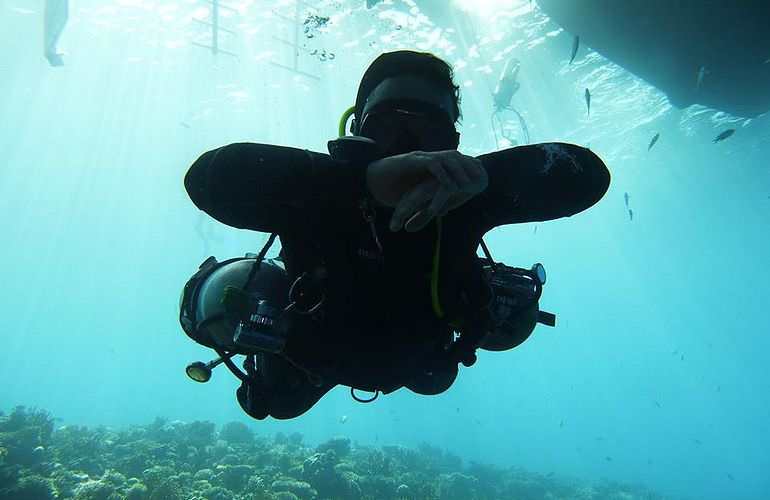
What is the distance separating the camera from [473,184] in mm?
1403

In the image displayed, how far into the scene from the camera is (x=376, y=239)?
202 centimetres

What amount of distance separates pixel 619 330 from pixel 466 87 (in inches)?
7907

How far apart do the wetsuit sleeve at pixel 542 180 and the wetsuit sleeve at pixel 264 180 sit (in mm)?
696

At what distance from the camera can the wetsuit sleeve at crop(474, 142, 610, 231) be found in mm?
1830

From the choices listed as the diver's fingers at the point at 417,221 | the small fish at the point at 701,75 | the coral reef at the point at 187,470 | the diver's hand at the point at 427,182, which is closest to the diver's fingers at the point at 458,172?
the diver's hand at the point at 427,182

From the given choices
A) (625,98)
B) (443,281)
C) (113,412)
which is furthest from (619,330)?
(443,281)

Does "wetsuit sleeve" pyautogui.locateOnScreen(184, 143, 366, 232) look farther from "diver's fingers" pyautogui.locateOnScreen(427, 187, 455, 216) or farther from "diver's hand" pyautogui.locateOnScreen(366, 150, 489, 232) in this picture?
"diver's fingers" pyautogui.locateOnScreen(427, 187, 455, 216)

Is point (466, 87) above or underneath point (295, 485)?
above

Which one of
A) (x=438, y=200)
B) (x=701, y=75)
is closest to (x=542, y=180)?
(x=438, y=200)

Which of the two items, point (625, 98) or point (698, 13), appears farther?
point (625, 98)

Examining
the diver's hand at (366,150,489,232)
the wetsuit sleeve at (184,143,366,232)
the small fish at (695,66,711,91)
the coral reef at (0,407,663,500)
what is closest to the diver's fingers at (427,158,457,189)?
the diver's hand at (366,150,489,232)

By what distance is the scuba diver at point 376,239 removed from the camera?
1.70 metres

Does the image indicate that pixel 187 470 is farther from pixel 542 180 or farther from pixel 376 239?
pixel 542 180

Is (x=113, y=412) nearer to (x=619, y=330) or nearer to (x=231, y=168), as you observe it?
(x=231, y=168)
